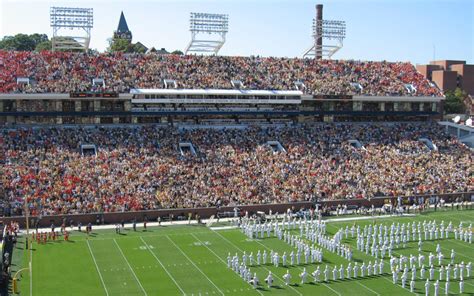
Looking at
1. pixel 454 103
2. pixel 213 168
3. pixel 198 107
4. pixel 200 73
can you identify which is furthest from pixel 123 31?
pixel 213 168

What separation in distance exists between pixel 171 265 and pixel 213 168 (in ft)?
39.1

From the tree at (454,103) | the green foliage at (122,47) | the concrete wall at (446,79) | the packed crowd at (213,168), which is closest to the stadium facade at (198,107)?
the packed crowd at (213,168)

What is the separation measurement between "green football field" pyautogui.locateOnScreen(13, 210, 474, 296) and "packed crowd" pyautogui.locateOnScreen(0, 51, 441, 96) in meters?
12.9

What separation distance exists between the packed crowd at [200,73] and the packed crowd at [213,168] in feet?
10.2

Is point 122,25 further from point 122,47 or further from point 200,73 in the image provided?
point 200,73

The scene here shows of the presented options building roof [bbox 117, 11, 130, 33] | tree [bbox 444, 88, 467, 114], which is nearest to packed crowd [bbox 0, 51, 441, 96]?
tree [bbox 444, 88, 467, 114]

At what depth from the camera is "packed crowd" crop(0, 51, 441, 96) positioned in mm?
34562

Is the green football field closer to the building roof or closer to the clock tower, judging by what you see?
the clock tower

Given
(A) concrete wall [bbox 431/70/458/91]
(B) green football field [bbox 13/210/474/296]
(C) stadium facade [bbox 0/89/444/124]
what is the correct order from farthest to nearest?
(A) concrete wall [bbox 431/70/458/91], (C) stadium facade [bbox 0/89/444/124], (B) green football field [bbox 13/210/474/296]

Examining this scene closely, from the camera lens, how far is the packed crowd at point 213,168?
27.7 metres

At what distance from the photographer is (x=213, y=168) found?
104 feet

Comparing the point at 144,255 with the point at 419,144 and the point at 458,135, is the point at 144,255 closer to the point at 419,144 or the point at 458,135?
the point at 419,144

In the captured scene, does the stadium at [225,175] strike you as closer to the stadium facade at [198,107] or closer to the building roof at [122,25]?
the stadium facade at [198,107]

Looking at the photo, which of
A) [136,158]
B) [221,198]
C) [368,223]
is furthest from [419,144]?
[136,158]
